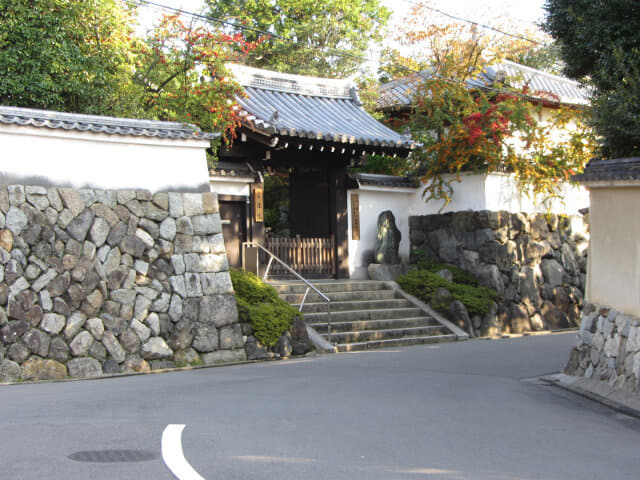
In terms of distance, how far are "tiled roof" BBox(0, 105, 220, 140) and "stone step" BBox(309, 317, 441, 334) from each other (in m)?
5.02

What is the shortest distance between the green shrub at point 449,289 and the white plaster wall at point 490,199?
8.64 ft

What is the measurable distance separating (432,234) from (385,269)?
2322 mm

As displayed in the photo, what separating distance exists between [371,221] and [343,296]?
3.90 metres

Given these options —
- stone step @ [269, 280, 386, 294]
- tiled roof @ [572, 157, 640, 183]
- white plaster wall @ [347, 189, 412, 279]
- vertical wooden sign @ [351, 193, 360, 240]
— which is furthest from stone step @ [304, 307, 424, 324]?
tiled roof @ [572, 157, 640, 183]

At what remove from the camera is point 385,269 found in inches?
791

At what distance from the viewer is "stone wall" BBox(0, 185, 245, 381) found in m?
11.8

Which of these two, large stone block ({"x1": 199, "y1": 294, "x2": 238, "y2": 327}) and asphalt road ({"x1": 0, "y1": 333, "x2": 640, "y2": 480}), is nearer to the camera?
asphalt road ({"x1": 0, "y1": 333, "x2": 640, "y2": 480})

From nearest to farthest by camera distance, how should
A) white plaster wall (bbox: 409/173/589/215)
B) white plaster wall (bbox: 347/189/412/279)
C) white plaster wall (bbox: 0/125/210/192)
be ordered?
white plaster wall (bbox: 0/125/210/192) → white plaster wall (bbox: 409/173/589/215) → white plaster wall (bbox: 347/189/412/279)

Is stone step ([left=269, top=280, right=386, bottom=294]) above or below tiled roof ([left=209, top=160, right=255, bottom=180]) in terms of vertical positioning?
below

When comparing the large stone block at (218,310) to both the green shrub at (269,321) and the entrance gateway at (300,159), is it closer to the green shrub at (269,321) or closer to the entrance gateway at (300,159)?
the green shrub at (269,321)

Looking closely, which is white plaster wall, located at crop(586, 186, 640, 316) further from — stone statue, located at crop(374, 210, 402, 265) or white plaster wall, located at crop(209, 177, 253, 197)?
white plaster wall, located at crop(209, 177, 253, 197)

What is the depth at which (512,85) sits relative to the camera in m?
22.1

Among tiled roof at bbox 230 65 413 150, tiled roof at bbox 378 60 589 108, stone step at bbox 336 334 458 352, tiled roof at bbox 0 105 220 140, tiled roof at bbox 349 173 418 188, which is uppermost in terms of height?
tiled roof at bbox 378 60 589 108

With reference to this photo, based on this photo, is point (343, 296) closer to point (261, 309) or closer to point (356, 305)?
point (356, 305)
